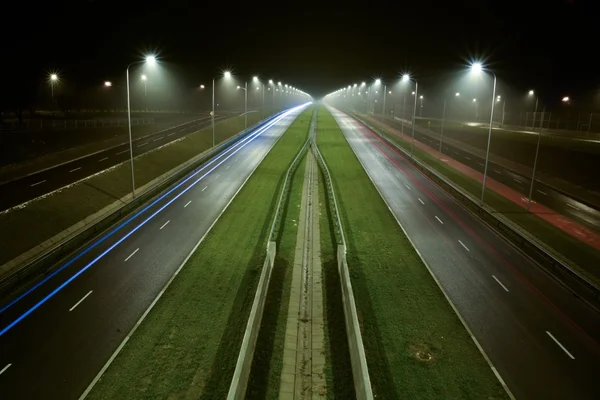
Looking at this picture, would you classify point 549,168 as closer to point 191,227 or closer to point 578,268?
point 578,268

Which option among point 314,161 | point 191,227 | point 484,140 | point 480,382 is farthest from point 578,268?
point 484,140

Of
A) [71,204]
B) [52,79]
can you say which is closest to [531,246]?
[71,204]

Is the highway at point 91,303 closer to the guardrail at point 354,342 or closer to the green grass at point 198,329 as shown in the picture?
the green grass at point 198,329

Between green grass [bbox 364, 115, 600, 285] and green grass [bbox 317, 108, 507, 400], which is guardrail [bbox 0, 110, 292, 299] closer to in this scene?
green grass [bbox 317, 108, 507, 400]

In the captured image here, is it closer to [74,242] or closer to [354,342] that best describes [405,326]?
[354,342]

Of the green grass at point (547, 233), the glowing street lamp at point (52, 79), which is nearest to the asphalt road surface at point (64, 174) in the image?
the glowing street lamp at point (52, 79)

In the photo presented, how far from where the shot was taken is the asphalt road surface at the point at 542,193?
37516 millimetres

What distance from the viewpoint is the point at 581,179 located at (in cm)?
5134

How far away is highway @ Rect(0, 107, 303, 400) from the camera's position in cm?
1648

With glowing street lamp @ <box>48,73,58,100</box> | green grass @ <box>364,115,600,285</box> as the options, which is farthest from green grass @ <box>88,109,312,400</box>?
glowing street lamp @ <box>48,73,58,100</box>

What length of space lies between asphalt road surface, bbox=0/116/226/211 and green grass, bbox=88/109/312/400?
16110 millimetres

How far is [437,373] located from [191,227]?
21.9 metres

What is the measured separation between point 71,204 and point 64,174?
10.8 m

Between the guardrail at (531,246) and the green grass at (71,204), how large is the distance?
104 ft
